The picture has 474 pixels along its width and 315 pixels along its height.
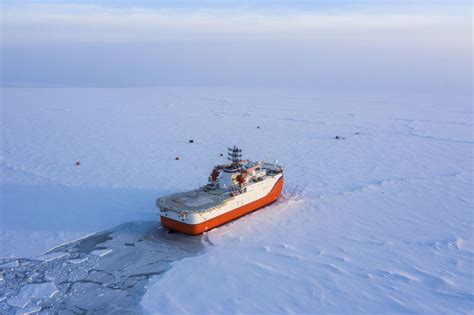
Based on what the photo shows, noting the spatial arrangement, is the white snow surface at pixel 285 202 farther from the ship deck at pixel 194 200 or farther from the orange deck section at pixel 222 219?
the ship deck at pixel 194 200

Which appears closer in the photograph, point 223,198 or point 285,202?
point 223,198

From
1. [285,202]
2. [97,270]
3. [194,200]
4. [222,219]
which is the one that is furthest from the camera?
[285,202]

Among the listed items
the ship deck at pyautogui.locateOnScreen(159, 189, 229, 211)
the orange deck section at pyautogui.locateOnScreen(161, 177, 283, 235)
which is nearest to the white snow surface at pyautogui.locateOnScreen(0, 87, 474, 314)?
the orange deck section at pyautogui.locateOnScreen(161, 177, 283, 235)

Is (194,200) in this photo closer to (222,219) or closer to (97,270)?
(222,219)

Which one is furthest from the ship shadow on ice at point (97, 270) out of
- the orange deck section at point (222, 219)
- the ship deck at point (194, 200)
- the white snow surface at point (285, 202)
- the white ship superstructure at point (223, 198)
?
the ship deck at point (194, 200)

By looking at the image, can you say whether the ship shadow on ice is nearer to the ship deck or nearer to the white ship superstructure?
the white ship superstructure

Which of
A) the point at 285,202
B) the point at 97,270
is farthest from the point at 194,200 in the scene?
the point at 97,270
